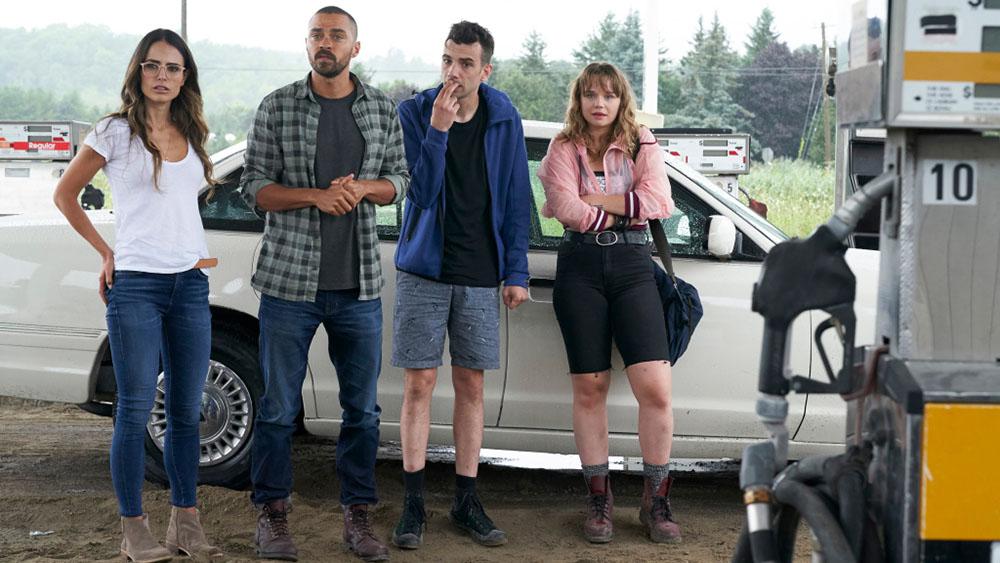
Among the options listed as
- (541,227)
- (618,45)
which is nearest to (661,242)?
(541,227)

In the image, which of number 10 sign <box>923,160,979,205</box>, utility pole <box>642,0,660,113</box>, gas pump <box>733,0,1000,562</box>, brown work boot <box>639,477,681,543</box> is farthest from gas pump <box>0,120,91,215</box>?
number 10 sign <box>923,160,979,205</box>

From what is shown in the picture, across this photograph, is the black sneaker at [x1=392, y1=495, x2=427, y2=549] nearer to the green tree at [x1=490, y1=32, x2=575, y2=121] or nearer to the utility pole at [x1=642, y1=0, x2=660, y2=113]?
the utility pole at [x1=642, y1=0, x2=660, y2=113]

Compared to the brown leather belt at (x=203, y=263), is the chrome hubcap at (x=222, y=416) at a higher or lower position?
lower

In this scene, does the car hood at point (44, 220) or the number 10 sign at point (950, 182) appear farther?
the car hood at point (44, 220)

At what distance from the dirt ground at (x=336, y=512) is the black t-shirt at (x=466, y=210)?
1.10 metres

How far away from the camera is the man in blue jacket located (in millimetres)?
5164

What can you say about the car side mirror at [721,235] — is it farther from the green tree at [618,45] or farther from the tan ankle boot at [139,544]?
the green tree at [618,45]

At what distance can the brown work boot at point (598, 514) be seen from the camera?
537 cm

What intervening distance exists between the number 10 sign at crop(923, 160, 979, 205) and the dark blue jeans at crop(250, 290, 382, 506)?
8.91ft

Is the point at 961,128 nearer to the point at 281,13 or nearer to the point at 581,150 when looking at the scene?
the point at 581,150

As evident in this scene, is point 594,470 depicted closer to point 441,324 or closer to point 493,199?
point 441,324

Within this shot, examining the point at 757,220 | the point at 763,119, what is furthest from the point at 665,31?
the point at 757,220

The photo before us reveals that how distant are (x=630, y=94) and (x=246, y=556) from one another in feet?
7.72

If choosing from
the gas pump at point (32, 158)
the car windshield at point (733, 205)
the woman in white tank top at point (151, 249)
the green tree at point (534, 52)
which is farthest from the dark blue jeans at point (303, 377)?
the green tree at point (534, 52)
